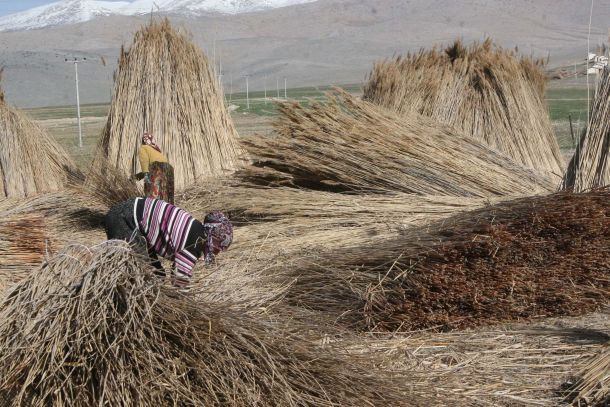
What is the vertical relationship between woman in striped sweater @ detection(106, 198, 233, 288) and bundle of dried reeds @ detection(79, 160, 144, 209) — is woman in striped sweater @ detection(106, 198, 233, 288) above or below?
above

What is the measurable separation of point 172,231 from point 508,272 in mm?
1570

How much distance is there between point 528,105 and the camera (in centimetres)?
875

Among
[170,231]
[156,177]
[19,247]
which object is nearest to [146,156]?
[156,177]

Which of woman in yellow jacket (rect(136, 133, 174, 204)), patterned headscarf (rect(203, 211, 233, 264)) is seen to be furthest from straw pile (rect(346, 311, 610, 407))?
woman in yellow jacket (rect(136, 133, 174, 204))

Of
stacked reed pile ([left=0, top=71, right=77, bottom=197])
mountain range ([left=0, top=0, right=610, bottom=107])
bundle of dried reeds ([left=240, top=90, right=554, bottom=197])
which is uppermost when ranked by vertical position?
bundle of dried reeds ([left=240, top=90, right=554, bottom=197])

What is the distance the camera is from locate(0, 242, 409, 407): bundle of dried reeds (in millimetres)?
2629

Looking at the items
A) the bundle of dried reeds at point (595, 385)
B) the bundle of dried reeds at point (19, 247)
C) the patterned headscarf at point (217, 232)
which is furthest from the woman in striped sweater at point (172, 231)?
the bundle of dried reeds at point (595, 385)

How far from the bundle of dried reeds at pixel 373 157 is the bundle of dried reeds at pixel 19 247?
5.66 feet

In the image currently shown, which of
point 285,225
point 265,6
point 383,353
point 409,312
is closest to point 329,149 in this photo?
point 285,225

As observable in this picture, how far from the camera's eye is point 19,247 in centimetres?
507

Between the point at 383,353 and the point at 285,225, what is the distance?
7.45ft

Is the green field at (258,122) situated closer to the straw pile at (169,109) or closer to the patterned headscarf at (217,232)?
the straw pile at (169,109)

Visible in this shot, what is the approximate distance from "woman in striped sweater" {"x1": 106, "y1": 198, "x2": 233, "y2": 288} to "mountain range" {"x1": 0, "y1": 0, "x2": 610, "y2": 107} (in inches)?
2634

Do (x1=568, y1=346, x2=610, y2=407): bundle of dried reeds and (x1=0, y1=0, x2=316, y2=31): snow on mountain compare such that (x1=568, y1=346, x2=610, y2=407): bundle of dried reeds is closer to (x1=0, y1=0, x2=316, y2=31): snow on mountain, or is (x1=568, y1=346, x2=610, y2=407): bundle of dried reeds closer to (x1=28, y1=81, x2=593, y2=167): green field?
(x1=28, y1=81, x2=593, y2=167): green field
